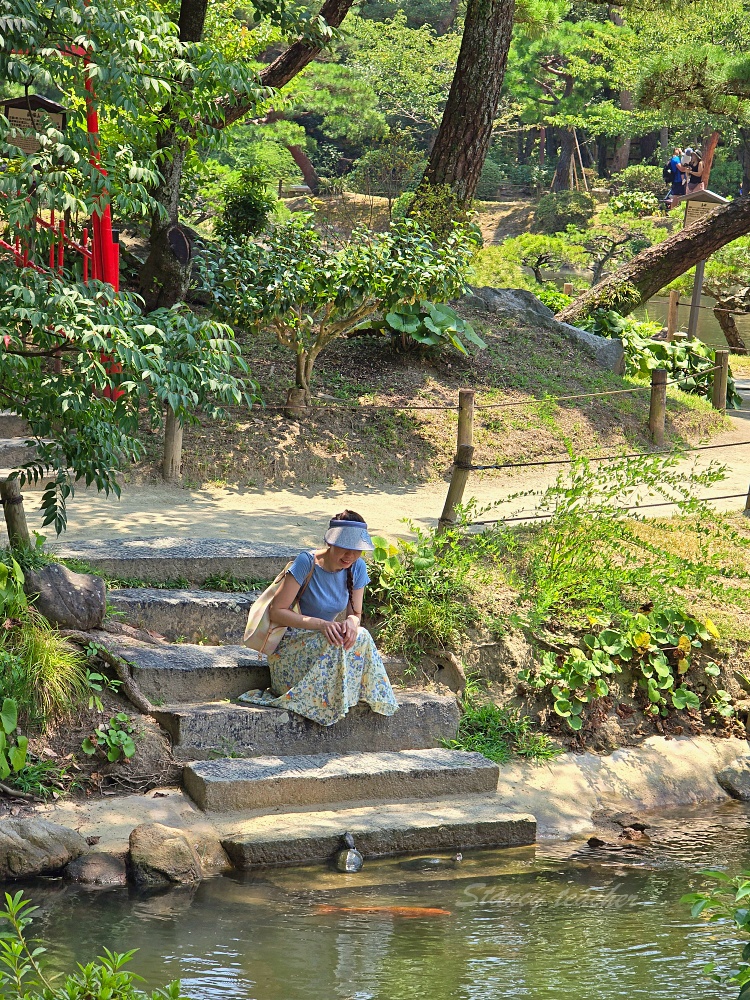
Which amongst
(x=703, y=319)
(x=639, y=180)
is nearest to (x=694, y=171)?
(x=703, y=319)

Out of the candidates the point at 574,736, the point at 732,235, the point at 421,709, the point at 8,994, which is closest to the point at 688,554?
the point at 574,736

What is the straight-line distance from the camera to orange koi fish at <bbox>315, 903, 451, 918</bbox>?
14.7ft

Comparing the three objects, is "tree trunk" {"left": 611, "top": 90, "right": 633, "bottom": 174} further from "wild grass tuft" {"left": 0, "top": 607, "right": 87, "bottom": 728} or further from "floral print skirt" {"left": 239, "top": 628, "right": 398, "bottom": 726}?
"wild grass tuft" {"left": 0, "top": 607, "right": 87, "bottom": 728}

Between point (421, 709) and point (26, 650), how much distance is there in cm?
196

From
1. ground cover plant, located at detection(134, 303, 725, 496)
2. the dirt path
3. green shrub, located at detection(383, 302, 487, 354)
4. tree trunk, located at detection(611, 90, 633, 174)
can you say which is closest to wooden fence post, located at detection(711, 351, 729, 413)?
ground cover plant, located at detection(134, 303, 725, 496)

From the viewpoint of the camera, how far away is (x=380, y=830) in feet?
16.6

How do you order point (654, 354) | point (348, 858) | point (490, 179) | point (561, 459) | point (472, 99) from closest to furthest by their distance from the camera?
1. point (348, 858)
2. point (561, 459)
3. point (472, 99)
4. point (654, 354)
5. point (490, 179)

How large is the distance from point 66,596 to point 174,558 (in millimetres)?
982

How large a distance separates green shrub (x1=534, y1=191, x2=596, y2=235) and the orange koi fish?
26580 mm

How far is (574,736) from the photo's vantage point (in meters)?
6.32

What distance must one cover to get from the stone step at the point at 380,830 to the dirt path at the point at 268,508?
2.15 m

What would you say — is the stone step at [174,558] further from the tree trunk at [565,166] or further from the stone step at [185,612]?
the tree trunk at [565,166]

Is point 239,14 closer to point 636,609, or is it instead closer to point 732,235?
point 732,235

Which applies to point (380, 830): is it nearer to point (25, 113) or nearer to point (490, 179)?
point (25, 113)
